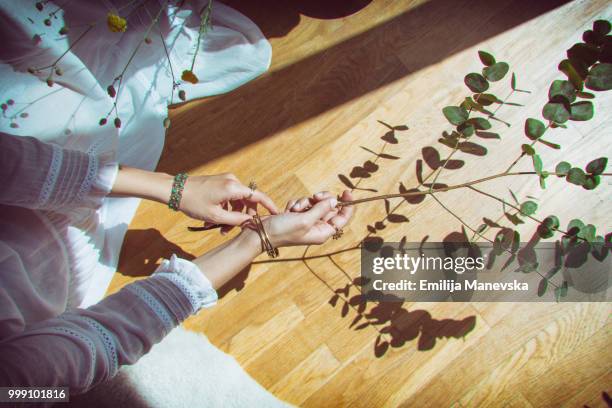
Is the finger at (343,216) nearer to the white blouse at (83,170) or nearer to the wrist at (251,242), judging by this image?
the wrist at (251,242)

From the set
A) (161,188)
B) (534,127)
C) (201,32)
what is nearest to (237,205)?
(161,188)

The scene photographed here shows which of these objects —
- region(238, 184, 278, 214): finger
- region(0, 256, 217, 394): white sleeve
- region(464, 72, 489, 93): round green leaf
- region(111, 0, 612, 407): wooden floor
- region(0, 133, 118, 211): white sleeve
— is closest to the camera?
region(0, 256, 217, 394): white sleeve

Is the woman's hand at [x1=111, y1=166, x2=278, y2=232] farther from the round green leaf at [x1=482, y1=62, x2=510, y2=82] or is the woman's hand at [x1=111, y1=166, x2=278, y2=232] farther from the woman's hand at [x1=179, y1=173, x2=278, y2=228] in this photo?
the round green leaf at [x1=482, y1=62, x2=510, y2=82]

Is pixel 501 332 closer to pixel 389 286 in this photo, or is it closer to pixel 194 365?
pixel 389 286

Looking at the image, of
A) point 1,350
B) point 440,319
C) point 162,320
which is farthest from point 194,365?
point 440,319

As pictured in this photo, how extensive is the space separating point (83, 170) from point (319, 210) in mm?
519

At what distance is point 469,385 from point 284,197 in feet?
2.41

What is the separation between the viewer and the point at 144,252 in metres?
1.21

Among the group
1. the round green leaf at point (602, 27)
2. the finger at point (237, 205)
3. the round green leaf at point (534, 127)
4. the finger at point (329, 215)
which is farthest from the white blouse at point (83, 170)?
the round green leaf at point (602, 27)

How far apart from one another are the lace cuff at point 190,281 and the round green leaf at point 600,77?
88cm

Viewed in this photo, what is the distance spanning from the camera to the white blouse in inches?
29.6

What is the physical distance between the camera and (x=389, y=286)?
3.90 ft

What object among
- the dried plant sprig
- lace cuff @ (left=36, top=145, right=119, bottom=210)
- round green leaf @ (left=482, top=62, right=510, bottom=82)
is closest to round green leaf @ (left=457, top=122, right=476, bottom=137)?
round green leaf @ (left=482, top=62, right=510, bottom=82)

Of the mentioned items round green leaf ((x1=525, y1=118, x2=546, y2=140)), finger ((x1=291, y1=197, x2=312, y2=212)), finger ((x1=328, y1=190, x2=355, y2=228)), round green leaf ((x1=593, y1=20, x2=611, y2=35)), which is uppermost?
finger ((x1=291, y1=197, x2=312, y2=212))
